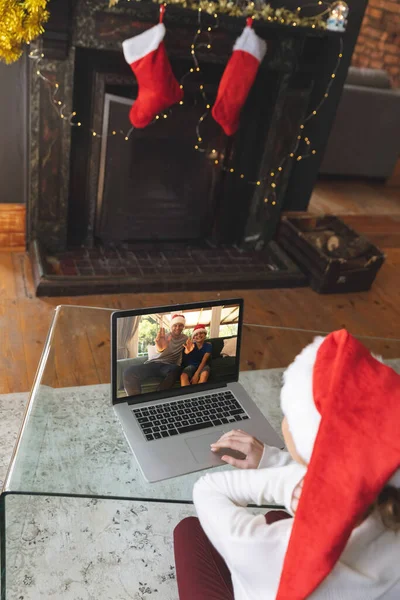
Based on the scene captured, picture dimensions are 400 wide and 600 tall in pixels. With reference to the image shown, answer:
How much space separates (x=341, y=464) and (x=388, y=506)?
13cm

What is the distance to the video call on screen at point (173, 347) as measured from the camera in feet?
5.07

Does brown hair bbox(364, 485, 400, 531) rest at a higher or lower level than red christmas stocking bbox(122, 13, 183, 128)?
lower

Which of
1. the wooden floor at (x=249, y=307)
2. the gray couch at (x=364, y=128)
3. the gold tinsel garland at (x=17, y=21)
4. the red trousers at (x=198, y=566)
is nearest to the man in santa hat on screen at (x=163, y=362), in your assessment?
the red trousers at (x=198, y=566)

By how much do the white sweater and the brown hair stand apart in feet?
0.07

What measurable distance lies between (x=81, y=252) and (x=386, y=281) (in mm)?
1835

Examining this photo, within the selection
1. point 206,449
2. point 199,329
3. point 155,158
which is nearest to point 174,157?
point 155,158

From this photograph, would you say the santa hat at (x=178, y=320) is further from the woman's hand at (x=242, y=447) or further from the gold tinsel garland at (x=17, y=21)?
the gold tinsel garland at (x=17, y=21)

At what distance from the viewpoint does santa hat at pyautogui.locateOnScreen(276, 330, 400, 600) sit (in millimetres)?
910

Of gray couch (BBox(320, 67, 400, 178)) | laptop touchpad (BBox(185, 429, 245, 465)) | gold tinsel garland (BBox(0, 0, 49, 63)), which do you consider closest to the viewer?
laptop touchpad (BBox(185, 429, 245, 465))

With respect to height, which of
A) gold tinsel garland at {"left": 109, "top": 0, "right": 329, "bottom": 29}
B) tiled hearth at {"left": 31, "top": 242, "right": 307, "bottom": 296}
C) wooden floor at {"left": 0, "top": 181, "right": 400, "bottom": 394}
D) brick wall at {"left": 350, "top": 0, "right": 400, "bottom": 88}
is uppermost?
gold tinsel garland at {"left": 109, "top": 0, "right": 329, "bottom": 29}

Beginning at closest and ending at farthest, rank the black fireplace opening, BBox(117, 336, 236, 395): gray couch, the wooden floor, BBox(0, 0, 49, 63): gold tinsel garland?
BBox(117, 336, 236, 395): gray couch → BBox(0, 0, 49, 63): gold tinsel garland → the wooden floor → the black fireplace opening

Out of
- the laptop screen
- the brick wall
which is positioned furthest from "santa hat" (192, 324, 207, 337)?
the brick wall

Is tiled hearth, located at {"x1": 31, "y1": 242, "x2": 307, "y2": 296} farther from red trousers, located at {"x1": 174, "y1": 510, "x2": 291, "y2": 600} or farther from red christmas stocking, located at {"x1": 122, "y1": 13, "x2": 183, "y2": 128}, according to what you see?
red trousers, located at {"x1": 174, "y1": 510, "x2": 291, "y2": 600}

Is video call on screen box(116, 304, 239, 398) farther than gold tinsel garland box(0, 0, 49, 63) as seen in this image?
No
